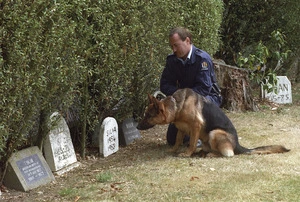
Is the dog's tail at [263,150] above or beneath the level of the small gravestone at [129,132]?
beneath

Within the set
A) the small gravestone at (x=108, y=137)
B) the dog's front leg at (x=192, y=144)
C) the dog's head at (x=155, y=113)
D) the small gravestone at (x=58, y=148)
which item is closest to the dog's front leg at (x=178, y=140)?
the dog's front leg at (x=192, y=144)

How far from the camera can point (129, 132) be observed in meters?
8.22

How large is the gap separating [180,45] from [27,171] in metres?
2.75

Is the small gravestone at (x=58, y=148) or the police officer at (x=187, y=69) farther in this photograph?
the police officer at (x=187, y=69)

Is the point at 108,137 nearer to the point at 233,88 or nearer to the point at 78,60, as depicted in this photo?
the point at 78,60

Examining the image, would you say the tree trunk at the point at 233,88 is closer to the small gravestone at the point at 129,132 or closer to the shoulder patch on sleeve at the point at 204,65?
the small gravestone at the point at 129,132

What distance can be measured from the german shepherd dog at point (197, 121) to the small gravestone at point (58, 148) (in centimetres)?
103

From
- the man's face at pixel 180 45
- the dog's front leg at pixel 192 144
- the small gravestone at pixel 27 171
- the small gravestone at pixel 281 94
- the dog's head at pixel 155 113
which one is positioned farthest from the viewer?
the small gravestone at pixel 281 94

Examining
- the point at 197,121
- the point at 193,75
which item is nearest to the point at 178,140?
the point at 197,121

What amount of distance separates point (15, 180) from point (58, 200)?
660 mm

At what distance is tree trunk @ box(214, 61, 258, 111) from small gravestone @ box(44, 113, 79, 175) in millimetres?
5070

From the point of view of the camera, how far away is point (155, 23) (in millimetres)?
7859

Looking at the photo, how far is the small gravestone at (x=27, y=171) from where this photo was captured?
215 inches

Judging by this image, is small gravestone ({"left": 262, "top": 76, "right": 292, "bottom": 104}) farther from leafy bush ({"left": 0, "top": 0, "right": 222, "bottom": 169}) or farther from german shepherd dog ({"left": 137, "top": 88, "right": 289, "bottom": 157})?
german shepherd dog ({"left": 137, "top": 88, "right": 289, "bottom": 157})
